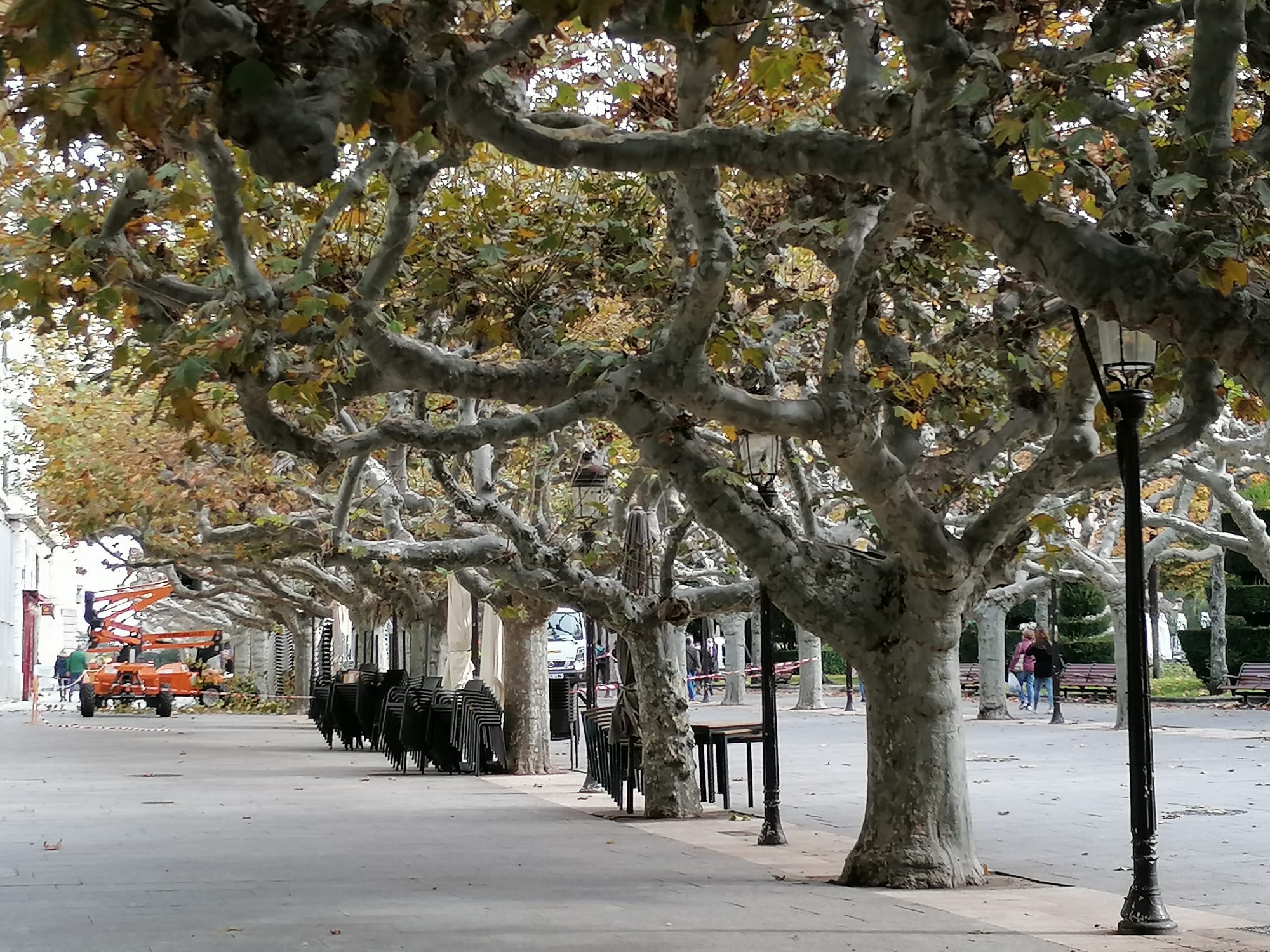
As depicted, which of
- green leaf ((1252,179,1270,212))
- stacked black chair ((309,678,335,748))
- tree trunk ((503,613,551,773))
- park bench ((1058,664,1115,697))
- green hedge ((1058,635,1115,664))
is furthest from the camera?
green hedge ((1058,635,1115,664))

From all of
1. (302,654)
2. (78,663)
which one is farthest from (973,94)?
(78,663)

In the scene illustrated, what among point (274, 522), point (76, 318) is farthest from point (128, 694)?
point (76, 318)

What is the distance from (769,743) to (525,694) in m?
7.97

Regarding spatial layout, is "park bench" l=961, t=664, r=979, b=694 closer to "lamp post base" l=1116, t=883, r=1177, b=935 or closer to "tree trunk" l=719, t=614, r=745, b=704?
"tree trunk" l=719, t=614, r=745, b=704

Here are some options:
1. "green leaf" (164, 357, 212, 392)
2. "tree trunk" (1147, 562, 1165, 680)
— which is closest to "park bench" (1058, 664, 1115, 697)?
"tree trunk" (1147, 562, 1165, 680)

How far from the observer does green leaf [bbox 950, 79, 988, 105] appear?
19.4 ft

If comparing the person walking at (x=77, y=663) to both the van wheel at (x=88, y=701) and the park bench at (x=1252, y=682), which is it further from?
the park bench at (x=1252, y=682)

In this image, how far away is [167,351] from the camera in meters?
8.77

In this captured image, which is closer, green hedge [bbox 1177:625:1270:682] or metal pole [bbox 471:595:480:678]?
metal pole [bbox 471:595:480:678]

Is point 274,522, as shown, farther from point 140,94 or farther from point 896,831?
point 140,94

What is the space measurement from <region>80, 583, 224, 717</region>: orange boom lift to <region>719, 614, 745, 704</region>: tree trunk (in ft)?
48.1

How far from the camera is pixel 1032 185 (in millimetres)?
6148

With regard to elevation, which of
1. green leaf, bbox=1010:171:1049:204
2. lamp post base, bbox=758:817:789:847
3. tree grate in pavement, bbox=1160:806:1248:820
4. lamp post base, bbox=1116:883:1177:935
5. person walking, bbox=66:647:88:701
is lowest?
tree grate in pavement, bbox=1160:806:1248:820

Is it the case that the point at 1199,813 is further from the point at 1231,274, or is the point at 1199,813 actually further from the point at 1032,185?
the point at 1032,185
